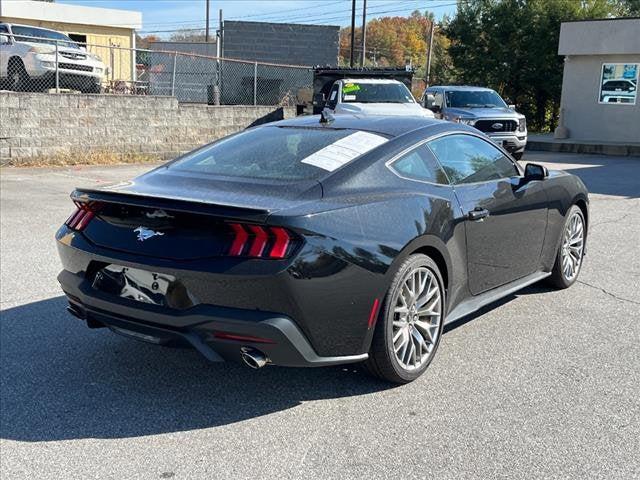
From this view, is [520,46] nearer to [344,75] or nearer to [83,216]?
[344,75]

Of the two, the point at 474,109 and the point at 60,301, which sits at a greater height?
the point at 474,109

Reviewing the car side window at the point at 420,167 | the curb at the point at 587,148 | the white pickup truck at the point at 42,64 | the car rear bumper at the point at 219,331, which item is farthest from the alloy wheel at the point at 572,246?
the curb at the point at 587,148

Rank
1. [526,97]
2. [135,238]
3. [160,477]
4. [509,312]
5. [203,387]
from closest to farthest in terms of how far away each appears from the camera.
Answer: [160,477]
[135,238]
[203,387]
[509,312]
[526,97]

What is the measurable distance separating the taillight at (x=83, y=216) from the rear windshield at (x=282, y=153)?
670 mm

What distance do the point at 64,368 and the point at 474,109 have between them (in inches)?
605

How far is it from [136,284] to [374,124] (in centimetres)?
195

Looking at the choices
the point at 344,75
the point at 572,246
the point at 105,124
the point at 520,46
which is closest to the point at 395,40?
the point at 520,46

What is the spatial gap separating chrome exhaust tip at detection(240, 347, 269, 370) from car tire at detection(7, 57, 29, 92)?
13727 millimetres

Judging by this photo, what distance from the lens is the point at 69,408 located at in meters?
3.80

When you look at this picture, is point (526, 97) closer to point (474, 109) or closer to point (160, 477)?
point (474, 109)

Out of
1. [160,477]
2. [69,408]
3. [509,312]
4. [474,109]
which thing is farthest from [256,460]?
[474,109]

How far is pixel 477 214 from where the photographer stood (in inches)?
181

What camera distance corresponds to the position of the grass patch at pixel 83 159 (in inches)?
580

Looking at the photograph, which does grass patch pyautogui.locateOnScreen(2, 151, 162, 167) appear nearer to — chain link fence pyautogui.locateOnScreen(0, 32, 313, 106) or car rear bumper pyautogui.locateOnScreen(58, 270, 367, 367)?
chain link fence pyautogui.locateOnScreen(0, 32, 313, 106)
